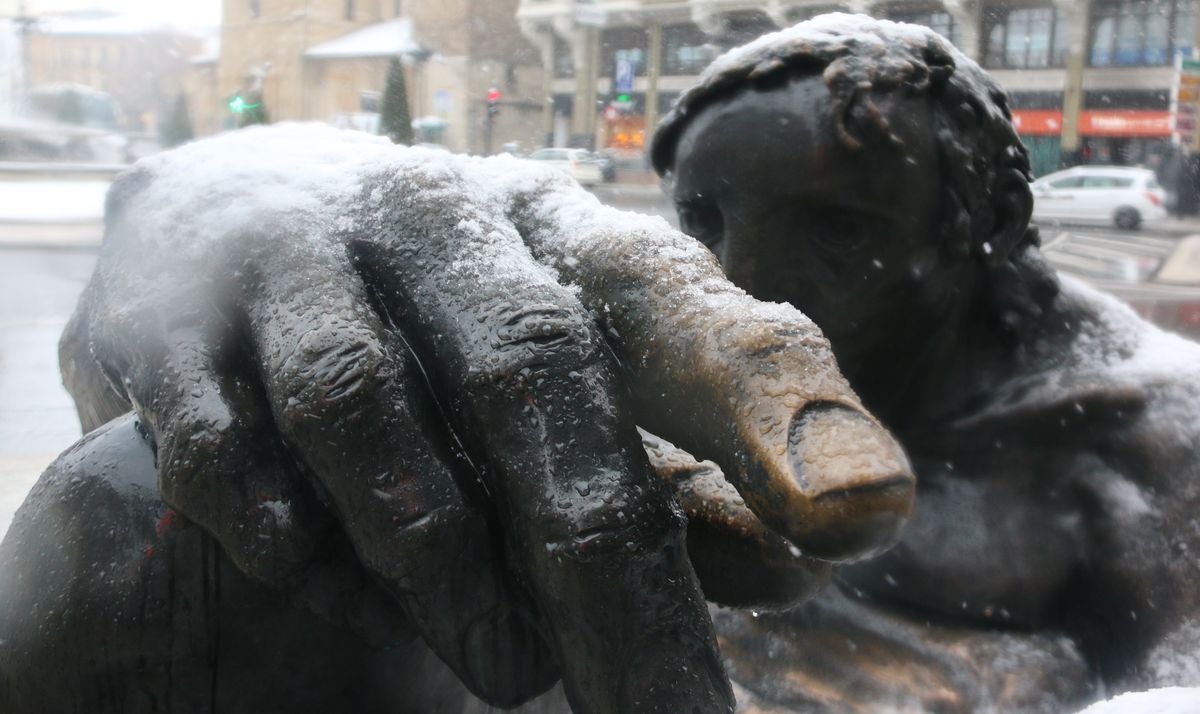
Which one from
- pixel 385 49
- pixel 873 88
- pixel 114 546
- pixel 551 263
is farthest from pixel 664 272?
pixel 385 49

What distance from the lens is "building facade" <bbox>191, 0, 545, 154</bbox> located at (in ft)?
72.5

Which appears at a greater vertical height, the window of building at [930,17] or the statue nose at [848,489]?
the window of building at [930,17]

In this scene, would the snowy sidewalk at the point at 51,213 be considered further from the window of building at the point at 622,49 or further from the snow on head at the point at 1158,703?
the snow on head at the point at 1158,703

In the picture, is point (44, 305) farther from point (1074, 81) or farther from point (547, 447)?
point (1074, 81)

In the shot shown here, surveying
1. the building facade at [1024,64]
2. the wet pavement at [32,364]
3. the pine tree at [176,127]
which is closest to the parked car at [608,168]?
the building facade at [1024,64]

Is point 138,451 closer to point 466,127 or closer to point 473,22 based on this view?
point 473,22

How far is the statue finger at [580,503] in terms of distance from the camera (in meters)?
0.80

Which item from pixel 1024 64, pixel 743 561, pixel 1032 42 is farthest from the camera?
pixel 1024 64

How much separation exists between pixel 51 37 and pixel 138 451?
3958 cm

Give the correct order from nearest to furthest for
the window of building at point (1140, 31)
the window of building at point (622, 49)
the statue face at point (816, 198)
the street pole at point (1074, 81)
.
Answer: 1. the statue face at point (816, 198)
2. the window of building at point (1140, 31)
3. the street pole at point (1074, 81)
4. the window of building at point (622, 49)

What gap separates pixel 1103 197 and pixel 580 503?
75.7 ft

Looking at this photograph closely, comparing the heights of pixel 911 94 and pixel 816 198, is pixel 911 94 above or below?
above

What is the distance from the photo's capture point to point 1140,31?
19.8 metres

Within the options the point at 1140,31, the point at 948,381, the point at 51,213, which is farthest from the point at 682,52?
the point at 948,381
